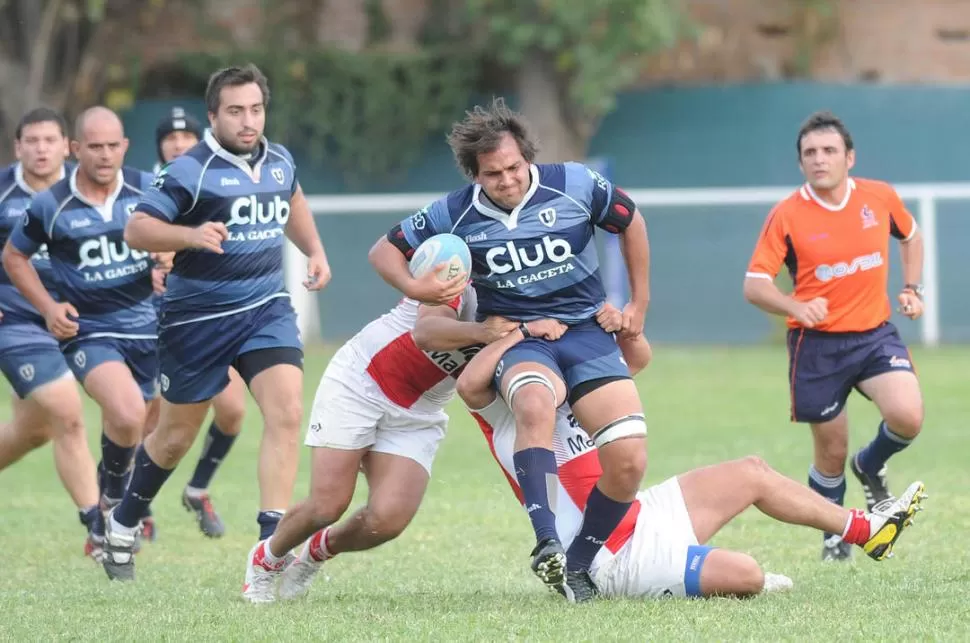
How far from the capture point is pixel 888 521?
20.5 feet

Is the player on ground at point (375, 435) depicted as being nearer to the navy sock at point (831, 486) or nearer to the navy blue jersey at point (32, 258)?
the navy sock at point (831, 486)

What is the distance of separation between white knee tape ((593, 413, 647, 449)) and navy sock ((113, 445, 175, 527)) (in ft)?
8.24

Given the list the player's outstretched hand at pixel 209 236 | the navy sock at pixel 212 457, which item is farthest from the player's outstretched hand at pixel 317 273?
the navy sock at pixel 212 457

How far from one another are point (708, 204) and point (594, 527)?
1425 centimetres

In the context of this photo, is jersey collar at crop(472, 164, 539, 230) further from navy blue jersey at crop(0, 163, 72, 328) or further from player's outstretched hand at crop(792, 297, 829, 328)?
navy blue jersey at crop(0, 163, 72, 328)

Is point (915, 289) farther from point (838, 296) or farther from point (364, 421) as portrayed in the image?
point (364, 421)

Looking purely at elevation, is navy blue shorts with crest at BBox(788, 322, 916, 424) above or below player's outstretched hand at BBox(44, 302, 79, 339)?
below

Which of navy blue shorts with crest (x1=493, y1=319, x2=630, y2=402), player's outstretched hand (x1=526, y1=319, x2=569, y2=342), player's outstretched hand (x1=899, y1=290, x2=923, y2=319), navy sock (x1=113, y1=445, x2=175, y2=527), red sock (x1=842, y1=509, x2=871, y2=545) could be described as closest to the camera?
red sock (x1=842, y1=509, x2=871, y2=545)

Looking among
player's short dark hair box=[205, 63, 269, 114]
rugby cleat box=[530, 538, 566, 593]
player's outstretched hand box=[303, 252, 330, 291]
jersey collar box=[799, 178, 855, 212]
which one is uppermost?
player's short dark hair box=[205, 63, 269, 114]

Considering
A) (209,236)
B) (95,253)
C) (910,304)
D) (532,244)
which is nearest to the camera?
(532,244)

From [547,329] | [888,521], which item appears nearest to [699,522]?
[888,521]

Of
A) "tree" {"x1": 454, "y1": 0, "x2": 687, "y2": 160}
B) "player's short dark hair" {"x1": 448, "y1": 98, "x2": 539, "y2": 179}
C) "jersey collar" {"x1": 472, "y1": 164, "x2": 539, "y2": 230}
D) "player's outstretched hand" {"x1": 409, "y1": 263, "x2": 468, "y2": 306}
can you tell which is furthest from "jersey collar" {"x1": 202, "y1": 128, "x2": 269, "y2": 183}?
"tree" {"x1": 454, "y1": 0, "x2": 687, "y2": 160}

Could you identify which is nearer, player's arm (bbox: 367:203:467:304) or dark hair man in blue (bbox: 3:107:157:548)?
player's arm (bbox: 367:203:467:304)

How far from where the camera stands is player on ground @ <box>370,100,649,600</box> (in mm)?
6141
